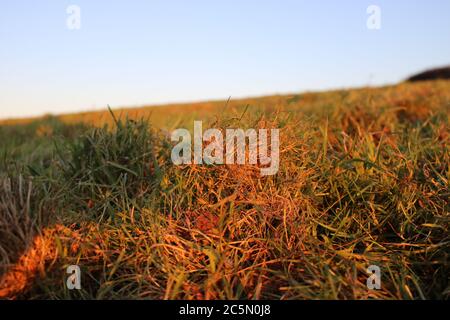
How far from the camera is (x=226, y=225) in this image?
193cm

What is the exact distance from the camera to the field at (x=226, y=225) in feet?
5.65

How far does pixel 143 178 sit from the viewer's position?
2301mm

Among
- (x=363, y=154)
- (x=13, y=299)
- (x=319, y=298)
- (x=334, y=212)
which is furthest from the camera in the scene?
(x=363, y=154)

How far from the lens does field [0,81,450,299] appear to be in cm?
172

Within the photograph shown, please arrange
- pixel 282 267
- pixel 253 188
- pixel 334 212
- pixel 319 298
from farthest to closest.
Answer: pixel 334 212, pixel 253 188, pixel 282 267, pixel 319 298

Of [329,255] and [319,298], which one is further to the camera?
[329,255]

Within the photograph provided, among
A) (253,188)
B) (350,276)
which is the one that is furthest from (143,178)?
(350,276)

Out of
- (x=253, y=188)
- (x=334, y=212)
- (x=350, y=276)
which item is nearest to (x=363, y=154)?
(x=334, y=212)
